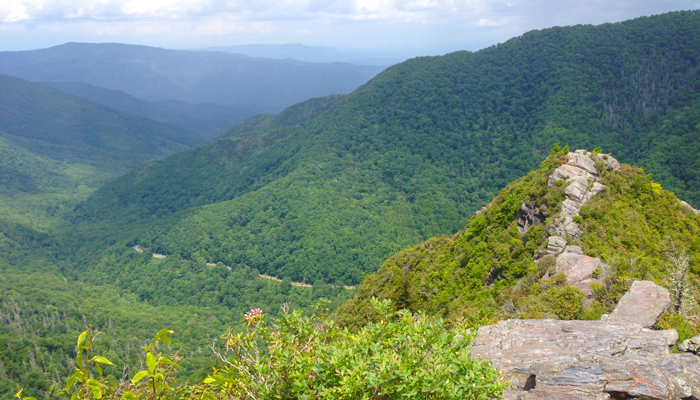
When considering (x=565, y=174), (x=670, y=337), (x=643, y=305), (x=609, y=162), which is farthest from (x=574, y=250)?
(x=609, y=162)

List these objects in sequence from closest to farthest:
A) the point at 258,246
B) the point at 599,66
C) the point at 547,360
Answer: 1. the point at 547,360
2. the point at 258,246
3. the point at 599,66

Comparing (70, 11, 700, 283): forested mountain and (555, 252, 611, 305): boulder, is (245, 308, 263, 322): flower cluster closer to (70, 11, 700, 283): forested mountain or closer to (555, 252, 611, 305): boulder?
(555, 252, 611, 305): boulder

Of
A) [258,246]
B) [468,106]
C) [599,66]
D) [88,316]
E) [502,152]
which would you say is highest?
[599,66]

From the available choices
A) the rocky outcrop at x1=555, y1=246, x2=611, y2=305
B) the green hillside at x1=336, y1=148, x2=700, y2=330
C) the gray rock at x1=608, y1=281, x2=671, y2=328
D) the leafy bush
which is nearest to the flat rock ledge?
the leafy bush

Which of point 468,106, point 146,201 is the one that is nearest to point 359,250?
point 468,106

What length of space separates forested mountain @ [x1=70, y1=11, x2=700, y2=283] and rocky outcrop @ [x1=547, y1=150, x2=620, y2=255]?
6031cm

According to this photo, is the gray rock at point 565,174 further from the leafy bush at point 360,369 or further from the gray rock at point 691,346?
the leafy bush at point 360,369

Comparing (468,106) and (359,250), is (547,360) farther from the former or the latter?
(468,106)

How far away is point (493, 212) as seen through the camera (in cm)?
3438

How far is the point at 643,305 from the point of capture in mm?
13820

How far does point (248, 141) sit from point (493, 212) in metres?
152

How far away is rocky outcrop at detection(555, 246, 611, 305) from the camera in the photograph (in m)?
18.2

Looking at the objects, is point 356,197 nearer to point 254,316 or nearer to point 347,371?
point 254,316

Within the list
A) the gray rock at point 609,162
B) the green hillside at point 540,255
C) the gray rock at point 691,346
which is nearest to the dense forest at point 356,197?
the green hillside at point 540,255
